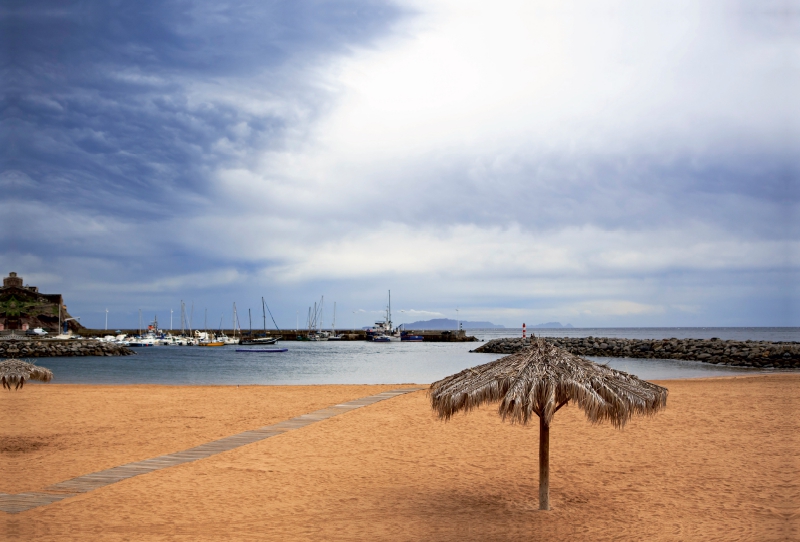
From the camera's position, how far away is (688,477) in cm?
973

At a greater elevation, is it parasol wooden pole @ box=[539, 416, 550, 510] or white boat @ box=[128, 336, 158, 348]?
parasol wooden pole @ box=[539, 416, 550, 510]

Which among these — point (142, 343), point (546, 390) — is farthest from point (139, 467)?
point (142, 343)

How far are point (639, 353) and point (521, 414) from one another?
53304 mm

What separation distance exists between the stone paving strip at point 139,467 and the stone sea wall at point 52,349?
201 feet

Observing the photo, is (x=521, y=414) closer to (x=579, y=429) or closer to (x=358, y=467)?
(x=358, y=467)

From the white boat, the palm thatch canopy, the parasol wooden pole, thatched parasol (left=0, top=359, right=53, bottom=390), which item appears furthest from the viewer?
the white boat

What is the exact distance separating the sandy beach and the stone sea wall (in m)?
55.8

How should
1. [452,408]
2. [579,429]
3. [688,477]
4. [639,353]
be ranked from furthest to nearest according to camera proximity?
[639,353], [579,429], [688,477], [452,408]

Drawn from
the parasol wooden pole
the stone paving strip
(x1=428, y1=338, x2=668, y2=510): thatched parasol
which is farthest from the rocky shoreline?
(x1=428, y1=338, x2=668, y2=510): thatched parasol

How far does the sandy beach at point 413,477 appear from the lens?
24.0 ft

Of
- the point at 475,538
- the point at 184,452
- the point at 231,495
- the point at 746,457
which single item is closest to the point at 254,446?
the point at 184,452

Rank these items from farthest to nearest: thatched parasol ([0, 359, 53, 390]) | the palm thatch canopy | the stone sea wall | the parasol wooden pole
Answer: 1. the stone sea wall
2. thatched parasol ([0, 359, 53, 390])
3. the parasol wooden pole
4. the palm thatch canopy

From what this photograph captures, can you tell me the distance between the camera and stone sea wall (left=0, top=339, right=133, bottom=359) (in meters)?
64.8

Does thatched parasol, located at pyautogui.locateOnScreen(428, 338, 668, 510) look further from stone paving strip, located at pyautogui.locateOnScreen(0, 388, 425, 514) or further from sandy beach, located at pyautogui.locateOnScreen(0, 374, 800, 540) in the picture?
stone paving strip, located at pyautogui.locateOnScreen(0, 388, 425, 514)
